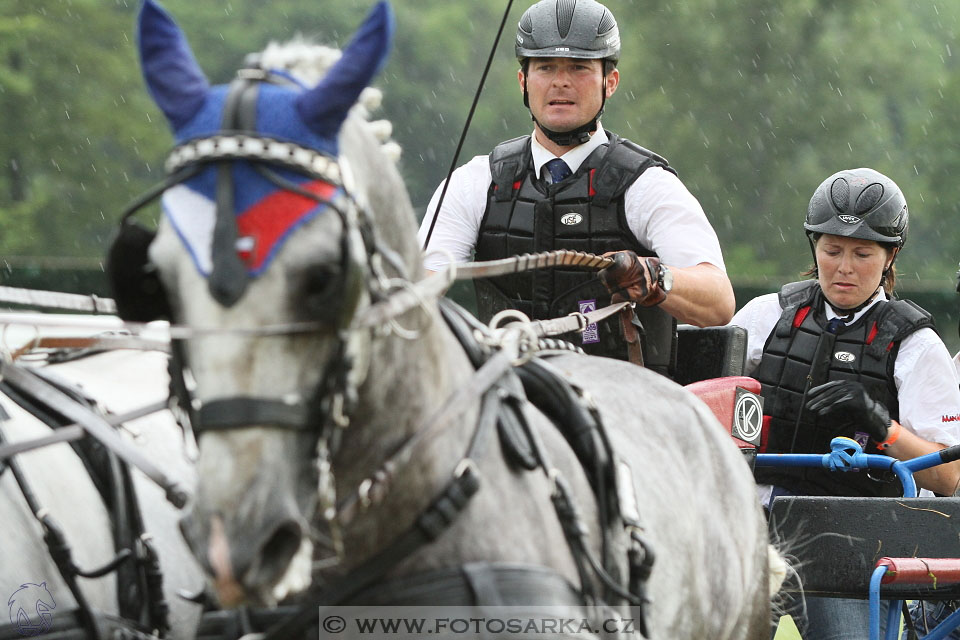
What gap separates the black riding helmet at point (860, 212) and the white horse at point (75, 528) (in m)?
3.21

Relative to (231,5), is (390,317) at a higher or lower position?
lower

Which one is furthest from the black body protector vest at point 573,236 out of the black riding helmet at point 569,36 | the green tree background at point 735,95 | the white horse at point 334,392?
the green tree background at point 735,95

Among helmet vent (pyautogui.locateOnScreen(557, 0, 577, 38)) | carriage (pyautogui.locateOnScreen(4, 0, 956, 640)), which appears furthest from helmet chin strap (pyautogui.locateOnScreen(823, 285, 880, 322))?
carriage (pyautogui.locateOnScreen(4, 0, 956, 640))

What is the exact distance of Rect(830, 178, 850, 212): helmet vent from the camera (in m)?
5.44

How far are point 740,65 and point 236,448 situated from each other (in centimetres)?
2817

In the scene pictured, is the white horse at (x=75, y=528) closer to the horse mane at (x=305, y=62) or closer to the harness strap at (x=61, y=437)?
the harness strap at (x=61, y=437)

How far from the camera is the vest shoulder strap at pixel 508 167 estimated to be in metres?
4.65

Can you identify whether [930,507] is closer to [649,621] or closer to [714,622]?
[714,622]

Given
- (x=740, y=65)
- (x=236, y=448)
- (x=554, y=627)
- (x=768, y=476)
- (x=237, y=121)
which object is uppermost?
(x=740, y=65)

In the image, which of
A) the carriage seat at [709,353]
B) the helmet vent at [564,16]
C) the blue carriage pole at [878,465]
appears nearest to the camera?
the blue carriage pole at [878,465]

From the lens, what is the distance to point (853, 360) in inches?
211

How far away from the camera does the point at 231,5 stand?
2612cm

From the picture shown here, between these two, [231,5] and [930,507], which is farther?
[231,5]

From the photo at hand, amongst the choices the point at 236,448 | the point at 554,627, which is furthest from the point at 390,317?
the point at 554,627
